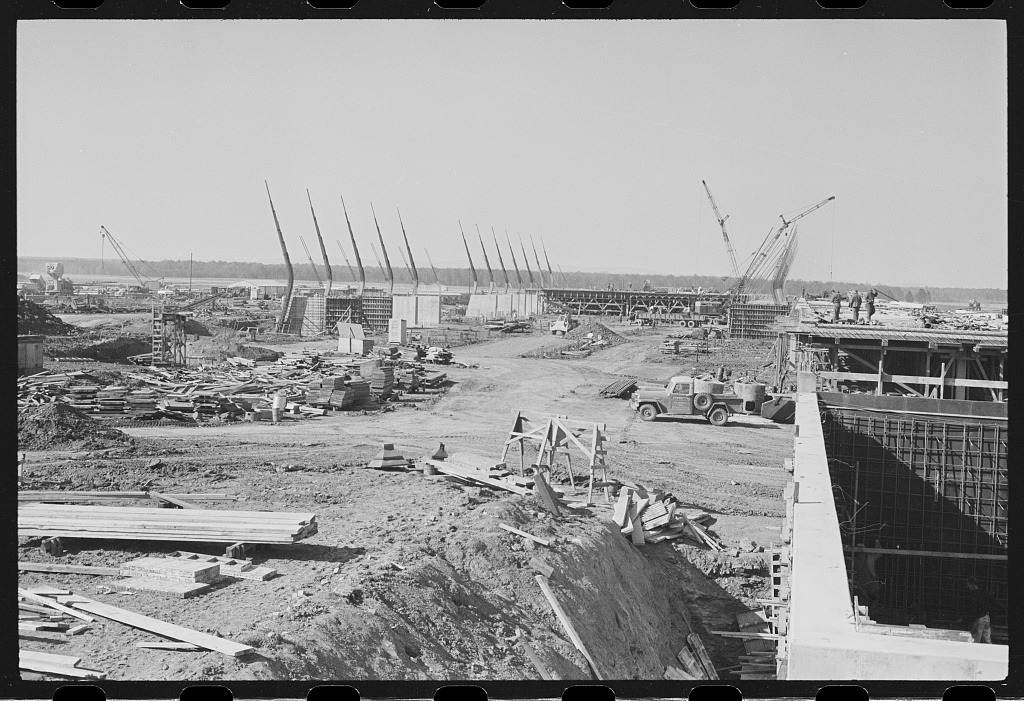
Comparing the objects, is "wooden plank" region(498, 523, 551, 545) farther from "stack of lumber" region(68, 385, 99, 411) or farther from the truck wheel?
"stack of lumber" region(68, 385, 99, 411)

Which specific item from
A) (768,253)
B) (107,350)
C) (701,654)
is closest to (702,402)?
(701,654)

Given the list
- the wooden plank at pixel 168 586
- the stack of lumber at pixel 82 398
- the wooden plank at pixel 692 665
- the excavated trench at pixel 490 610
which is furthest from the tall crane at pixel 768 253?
the wooden plank at pixel 168 586

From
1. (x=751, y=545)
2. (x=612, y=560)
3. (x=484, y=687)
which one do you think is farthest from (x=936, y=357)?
(x=484, y=687)

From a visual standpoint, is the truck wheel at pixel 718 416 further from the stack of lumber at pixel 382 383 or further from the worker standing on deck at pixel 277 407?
the worker standing on deck at pixel 277 407

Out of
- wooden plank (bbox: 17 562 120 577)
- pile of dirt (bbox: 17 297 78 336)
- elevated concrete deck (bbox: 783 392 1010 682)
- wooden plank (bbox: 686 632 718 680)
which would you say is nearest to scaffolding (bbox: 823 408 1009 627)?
wooden plank (bbox: 686 632 718 680)

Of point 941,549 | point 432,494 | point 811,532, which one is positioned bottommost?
point 941,549

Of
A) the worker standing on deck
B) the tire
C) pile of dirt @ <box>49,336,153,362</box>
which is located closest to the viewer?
the worker standing on deck

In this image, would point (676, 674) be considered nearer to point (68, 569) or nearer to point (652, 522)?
point (652, 522)

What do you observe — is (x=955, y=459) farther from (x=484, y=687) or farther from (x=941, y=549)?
(x=484, y=687)
